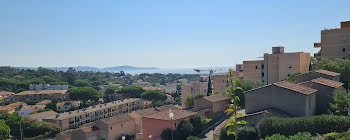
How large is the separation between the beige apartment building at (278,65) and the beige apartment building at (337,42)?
4.31 metres

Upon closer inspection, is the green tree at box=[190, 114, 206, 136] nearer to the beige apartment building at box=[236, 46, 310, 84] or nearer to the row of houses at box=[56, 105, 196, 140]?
the row of houses at box=[56, 105, 196, 140]

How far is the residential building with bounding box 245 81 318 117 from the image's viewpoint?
16.7m

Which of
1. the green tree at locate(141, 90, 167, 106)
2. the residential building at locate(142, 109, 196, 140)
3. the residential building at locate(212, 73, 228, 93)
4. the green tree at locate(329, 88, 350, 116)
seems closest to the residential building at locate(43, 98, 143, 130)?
the green tree at locate(141, 90, 167, 106)

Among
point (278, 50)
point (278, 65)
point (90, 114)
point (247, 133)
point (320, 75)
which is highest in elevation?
point (278, 50)

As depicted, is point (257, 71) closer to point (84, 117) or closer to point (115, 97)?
point (84, 117)

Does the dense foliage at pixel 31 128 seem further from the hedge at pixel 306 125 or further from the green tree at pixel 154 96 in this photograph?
the hedge at pixel 306 125

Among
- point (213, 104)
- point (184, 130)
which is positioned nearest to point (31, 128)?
point (184, 130)

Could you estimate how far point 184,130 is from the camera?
23.4 meters

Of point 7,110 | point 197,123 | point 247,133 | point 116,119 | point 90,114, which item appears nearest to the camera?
point 247,133

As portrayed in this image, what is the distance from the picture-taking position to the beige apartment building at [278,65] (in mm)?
38531

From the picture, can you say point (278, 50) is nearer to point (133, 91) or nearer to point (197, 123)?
point (197, 123)

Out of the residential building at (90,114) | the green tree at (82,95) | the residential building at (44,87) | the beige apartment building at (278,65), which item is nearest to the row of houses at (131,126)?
the residential building at (90,114)

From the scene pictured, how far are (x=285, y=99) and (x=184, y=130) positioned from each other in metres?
9.37

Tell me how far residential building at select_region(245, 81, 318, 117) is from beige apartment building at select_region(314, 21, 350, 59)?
63.1ft
